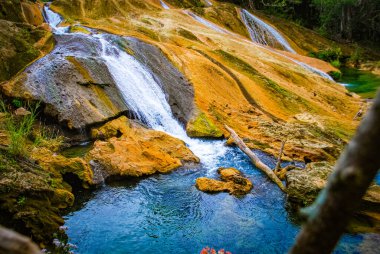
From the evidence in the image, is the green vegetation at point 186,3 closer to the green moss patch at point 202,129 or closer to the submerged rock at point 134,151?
the green moss patch at point 202,129

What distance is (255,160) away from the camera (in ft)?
38.6

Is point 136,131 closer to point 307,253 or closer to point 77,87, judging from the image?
point 77,87

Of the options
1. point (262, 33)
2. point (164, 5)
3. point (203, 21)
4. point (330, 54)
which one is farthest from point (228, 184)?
point (330, 54)

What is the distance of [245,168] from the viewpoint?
1166 centimetres

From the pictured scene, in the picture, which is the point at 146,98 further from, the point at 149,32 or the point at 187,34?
the point at 187,34

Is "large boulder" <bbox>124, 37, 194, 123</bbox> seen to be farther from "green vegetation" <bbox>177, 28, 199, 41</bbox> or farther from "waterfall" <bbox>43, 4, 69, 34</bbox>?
"waterfall" <bbox>43, 4, 69, 34</bbox>

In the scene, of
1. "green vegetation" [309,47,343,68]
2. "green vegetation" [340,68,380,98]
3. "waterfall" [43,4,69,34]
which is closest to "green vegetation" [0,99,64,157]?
"waterfall" [43,4,69,34]

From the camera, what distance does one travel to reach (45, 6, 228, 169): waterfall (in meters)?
13.4

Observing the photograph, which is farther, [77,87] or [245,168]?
[77,87]

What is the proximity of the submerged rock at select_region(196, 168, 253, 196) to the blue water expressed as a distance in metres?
0.20

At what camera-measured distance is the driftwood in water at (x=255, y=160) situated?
1050 cm

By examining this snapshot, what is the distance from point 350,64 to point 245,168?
29.1 metres

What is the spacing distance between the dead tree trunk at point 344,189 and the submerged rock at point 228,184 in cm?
790

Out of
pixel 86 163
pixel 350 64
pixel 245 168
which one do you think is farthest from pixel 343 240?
pixel 350 64
